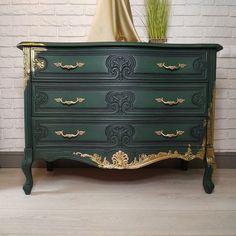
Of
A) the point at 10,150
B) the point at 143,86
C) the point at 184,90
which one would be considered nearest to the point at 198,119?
the point at 184,90

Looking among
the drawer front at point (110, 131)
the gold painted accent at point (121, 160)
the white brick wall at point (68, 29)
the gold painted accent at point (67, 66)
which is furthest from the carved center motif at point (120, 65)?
the white brick wall at point (68, 29)

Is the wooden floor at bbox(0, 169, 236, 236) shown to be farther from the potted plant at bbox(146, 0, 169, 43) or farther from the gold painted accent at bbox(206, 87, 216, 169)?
the potted plant at bbox(146, 0, 169, 43)

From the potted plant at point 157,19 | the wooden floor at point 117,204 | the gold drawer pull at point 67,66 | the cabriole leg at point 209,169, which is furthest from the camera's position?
the potted plant at point 157,19

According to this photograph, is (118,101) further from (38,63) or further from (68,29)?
(68,29)

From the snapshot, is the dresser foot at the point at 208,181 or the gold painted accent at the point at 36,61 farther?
the dresser foot at the point at 208,181

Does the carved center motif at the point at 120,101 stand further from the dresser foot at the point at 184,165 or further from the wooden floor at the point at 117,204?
the dresser foot at the point at 184,165

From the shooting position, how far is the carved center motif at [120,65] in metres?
1.63

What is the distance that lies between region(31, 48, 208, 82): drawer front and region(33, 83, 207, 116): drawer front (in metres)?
0.06

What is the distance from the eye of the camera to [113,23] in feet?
6.02

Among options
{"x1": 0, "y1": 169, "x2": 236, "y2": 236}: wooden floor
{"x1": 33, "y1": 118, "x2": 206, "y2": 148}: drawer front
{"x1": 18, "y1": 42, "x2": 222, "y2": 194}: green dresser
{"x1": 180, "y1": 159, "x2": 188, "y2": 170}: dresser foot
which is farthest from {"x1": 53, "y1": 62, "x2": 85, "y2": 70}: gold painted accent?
{"x1": 180, "y1": 159, "x2": 188, "y2": 170}: dresser foot

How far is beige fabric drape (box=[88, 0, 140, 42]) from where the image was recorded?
71.1 inches

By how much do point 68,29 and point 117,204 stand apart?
1322mm

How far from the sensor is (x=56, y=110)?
167 centimetres

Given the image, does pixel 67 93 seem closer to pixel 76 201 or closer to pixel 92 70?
pixel 92 70
